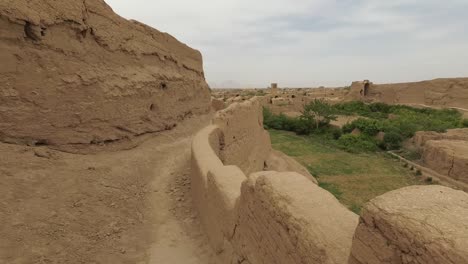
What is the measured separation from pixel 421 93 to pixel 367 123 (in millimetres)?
14323

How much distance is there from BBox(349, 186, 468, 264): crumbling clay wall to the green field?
10.2m

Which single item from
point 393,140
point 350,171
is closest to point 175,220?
point 350,171

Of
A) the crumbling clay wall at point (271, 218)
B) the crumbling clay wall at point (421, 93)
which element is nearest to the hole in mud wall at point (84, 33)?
the crumbling clay wall at point (271, 218)

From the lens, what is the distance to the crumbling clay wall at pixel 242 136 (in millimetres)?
8961

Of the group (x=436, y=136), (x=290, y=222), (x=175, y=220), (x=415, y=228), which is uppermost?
(x=415, y=228)

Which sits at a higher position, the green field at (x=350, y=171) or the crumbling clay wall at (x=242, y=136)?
the crumbling clay wall at (x=242, y=136)

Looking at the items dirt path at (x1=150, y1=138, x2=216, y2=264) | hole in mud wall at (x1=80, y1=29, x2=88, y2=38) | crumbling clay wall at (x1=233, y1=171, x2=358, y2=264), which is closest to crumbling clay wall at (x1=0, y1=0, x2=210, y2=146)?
hole in mud wall at (x1=80, y1=29, x2=88, y2=38)

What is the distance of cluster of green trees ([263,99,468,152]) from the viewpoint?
21.6 m

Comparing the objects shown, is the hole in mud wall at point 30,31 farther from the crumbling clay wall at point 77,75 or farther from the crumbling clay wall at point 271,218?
the crumbling clay wall at point 271,218

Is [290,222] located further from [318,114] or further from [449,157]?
[318,114]

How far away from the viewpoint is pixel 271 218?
10.6ft

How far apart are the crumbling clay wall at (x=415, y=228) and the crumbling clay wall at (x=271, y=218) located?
Result: 1.34ft

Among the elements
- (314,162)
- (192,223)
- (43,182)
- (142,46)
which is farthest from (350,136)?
(43,182)

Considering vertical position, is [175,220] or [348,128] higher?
[175,220]
